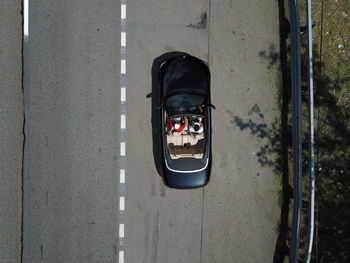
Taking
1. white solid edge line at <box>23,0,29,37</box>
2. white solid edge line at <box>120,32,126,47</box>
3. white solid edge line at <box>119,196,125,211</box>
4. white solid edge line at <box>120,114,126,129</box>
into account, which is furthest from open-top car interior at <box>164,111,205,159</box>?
white solid edge line at <box>23,0,29,37</box>

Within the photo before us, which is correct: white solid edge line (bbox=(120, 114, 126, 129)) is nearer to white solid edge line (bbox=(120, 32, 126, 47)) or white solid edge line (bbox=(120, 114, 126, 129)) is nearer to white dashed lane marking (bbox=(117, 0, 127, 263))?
white dashed lane marking (bbox=(117, 0, 127, 263))

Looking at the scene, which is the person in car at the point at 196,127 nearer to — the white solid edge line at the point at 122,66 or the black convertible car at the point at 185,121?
the black convertible car at the point at 185,121

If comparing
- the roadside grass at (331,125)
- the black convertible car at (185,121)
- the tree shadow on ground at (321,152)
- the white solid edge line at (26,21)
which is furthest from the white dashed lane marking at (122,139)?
the roadside grass at (331,125)

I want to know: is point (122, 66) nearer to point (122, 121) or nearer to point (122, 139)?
point (122, 121)

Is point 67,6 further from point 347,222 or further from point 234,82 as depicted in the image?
point 347,222

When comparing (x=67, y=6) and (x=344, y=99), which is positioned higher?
(x=67, y=6)

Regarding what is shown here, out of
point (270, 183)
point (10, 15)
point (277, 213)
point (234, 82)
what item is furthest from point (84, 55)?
point (277, 213)
